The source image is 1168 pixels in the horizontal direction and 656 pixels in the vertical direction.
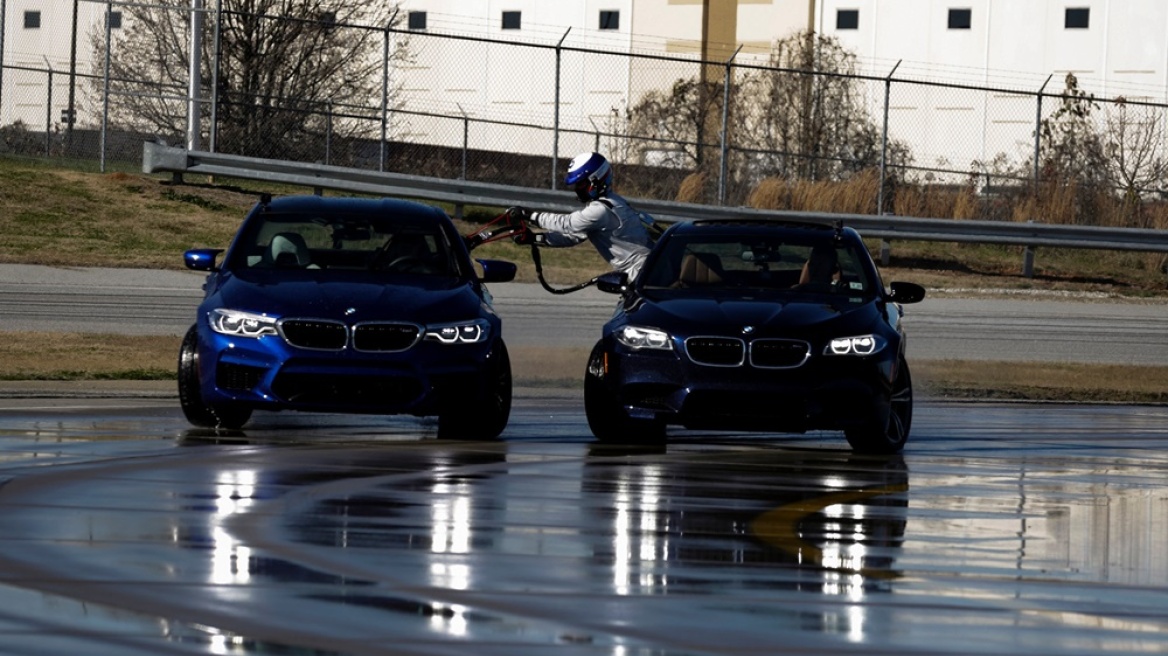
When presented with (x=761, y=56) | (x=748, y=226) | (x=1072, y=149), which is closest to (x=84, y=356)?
(x=748, y=226)

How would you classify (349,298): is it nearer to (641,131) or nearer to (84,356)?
(84,356)

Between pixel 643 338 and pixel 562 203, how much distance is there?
1779 centimetres

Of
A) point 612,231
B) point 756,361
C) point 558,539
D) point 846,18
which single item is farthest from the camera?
point 846,18

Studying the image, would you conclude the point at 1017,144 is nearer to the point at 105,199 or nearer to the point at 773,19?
the point at 773,19

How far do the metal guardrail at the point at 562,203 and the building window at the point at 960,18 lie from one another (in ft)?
82.0

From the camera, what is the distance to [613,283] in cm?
1409

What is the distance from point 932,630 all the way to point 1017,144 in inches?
1747

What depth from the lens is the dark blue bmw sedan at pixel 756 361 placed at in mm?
12469

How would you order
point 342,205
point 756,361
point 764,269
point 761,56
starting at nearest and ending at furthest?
point 756,361
point 764,269
point 342,205
point 761,56

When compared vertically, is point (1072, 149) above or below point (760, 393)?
above

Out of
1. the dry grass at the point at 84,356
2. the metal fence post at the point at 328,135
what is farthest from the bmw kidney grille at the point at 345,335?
the metal fence post at the point at 328,135

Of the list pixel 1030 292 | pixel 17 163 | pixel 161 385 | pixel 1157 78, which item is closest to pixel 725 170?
pixel 1030 292

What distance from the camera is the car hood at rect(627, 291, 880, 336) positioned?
12.7m

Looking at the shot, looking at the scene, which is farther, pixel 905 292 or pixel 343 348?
pixel 905 292
